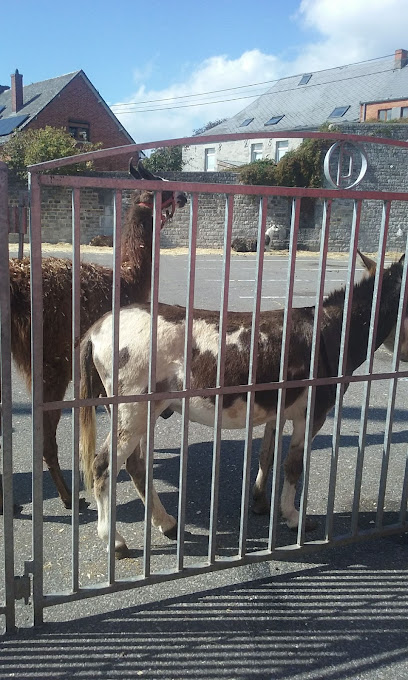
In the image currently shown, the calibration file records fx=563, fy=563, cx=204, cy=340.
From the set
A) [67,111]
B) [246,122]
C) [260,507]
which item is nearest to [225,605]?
[260,507]

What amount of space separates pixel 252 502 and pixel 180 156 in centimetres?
4316

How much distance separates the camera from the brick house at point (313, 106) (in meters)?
42.8

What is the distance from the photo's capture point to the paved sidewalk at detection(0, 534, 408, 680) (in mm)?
2383

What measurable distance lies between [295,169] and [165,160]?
14263 millimetres

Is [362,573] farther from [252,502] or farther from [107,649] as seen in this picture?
[107,649]

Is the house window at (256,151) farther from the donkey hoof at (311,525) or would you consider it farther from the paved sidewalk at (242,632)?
the paved sidewalk at (242,632)

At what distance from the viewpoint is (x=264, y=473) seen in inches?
154

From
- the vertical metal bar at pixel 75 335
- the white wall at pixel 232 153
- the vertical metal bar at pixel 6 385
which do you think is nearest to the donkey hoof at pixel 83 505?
the vertical metal bar at pixel 75 335

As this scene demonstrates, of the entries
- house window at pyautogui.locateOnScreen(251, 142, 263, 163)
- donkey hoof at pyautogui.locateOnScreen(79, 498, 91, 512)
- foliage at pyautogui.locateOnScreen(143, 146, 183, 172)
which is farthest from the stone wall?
donkey hoof at pyautogui.locateOnScreen(79, 498, 91, 512)

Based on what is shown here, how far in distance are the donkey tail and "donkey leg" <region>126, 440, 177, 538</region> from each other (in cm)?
25

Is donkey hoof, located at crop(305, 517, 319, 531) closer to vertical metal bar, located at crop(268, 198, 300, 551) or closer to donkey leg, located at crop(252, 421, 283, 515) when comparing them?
donkey leg, located at crop(252, 421, 283, 515)

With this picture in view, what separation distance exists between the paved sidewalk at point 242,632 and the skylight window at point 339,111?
47.2 meters

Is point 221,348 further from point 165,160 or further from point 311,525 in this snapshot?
point 165,160

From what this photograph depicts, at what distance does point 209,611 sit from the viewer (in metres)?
2.77
